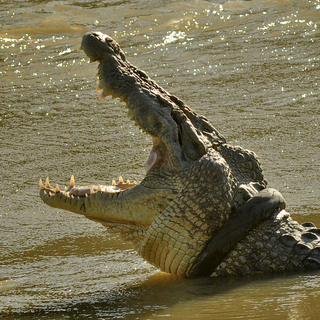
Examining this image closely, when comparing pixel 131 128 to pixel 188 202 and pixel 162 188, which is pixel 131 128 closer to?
pixel 162 188

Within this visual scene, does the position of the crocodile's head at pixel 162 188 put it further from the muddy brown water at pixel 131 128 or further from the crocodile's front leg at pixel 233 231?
the muddy brown water at pixel 131 128

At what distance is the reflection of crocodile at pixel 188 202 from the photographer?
416 cm

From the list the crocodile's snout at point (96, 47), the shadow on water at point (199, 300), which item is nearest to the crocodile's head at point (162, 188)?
the crocodile's snout at point (96, 47)

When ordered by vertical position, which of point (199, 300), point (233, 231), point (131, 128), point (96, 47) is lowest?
point (199, 300)

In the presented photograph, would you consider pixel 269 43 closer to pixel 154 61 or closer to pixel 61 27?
pixel 154 61

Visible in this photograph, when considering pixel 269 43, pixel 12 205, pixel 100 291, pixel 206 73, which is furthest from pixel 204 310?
pixel 269 43

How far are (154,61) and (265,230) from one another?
6.34 metres

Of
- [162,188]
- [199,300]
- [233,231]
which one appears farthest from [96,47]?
[199,300]

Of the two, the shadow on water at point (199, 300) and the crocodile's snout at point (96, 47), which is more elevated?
the crocodile's snout at point (96, 47)

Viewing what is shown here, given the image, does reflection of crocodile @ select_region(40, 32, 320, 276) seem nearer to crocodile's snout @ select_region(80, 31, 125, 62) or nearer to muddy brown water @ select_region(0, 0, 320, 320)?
crocodile's snout @ select_region(80, 31, 125, 62)

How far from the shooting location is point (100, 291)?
4.25 metres

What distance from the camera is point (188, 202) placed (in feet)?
13.7

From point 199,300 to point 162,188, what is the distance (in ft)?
2.64

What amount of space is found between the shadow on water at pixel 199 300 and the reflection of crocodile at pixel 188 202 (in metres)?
0.14
